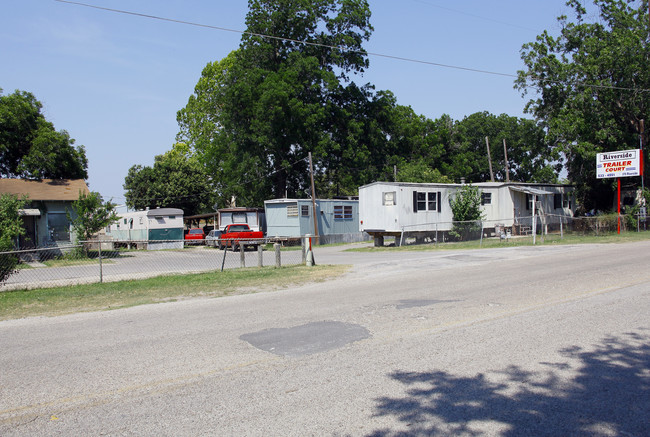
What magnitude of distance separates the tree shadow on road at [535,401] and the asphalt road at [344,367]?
20mm

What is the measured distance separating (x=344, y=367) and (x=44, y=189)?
1090 inches

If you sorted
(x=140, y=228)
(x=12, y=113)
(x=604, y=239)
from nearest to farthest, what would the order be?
(x=604, y=239) < (x=12, y=113) < (x=140, y=228)

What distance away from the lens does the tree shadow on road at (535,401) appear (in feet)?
13.3

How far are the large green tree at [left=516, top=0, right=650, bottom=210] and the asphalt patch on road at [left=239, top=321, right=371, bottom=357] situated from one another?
29611mm

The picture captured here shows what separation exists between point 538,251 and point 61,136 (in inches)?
1188

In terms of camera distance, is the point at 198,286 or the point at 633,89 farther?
the point at 633,89

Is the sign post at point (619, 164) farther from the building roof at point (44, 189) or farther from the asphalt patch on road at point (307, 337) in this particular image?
the building roof at point (44, 189)

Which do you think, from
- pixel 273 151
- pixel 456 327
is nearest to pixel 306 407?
pixel 456 327

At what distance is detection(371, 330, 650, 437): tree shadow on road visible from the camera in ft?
13.3

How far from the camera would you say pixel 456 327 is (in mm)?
7285

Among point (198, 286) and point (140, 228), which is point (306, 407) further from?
point (140, 228)

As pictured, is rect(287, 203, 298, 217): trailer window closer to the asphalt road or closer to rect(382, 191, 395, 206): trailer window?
rect(382, 191, 395, 206): trailer window

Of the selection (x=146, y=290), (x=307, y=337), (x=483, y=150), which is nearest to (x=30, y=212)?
(x=146, y=290)

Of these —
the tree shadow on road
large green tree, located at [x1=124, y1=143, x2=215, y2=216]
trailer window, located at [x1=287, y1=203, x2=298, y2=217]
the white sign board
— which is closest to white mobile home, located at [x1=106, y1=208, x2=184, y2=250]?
trailer window, located at [x1=287, y1=203, x2=298, y2=217]
